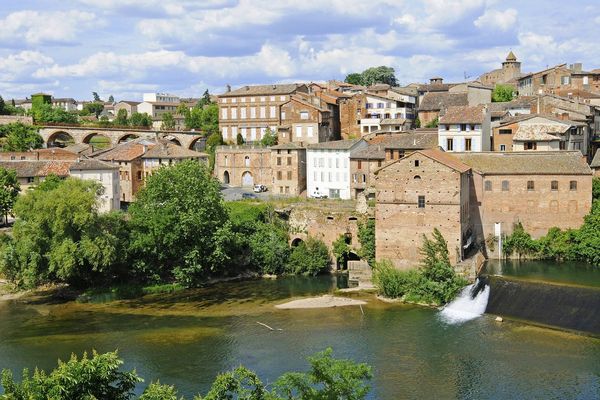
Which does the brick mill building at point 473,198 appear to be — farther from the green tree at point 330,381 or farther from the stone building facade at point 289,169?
the green tree at point 330,381

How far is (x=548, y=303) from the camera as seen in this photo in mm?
34000

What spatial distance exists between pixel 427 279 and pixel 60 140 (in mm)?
64248

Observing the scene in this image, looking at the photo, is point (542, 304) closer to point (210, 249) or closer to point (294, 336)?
point (294, 336)

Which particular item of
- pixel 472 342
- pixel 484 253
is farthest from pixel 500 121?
pixel 472 342

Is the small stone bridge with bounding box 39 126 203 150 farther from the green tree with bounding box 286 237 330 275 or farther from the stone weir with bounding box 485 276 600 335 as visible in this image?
the stone weir with bounding box 485 276 600 335

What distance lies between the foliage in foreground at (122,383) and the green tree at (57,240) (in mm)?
22191

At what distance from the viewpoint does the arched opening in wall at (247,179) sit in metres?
63.0

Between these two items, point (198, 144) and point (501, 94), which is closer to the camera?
point (501, 94)

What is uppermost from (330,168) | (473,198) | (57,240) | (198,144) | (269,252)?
(198,144)

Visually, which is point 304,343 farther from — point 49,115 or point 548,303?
point 49,115

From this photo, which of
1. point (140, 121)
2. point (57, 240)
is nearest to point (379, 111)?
point (57, 240)

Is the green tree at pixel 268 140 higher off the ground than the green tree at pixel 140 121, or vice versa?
the green tree at pixel 140 121

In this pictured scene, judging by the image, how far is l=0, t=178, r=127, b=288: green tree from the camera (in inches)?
1563

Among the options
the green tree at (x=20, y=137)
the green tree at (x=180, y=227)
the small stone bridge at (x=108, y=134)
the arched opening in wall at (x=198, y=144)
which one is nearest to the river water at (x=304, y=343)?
the green tree at (x=180, y=227)
